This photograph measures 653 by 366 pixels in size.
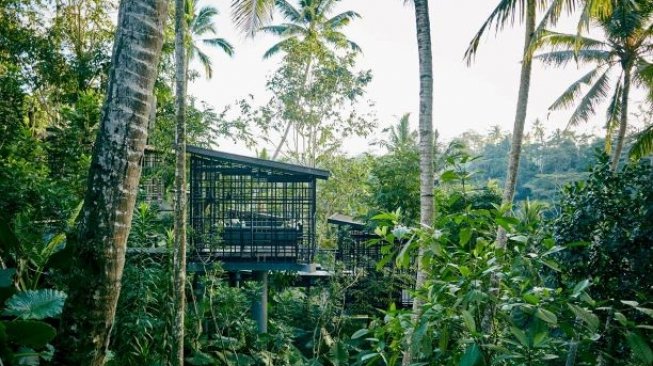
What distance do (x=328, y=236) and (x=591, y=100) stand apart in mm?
8876

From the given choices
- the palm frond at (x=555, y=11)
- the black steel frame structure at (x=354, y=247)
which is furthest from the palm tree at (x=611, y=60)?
the black steel frame structure at (x=354, y=247)

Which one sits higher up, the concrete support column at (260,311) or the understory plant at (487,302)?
the understory plant at (487,302)

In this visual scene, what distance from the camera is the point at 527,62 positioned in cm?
712

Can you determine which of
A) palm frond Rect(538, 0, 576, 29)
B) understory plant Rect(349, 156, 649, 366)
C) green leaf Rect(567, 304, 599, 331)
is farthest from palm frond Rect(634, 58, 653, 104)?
green leaf Rect(567, 304, 599, 331)

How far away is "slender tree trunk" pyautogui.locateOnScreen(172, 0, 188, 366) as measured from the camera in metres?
6.22

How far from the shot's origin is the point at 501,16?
721cm

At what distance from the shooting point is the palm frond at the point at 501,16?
7062 millimetres

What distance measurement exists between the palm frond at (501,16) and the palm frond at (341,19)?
10210mm

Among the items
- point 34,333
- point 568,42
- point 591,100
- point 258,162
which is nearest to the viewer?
point 34,333

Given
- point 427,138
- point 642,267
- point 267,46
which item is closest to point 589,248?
point 642,267

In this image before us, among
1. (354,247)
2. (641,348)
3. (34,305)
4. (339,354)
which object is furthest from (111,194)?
(354,247)

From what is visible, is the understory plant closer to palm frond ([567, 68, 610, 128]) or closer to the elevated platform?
the elevated platform

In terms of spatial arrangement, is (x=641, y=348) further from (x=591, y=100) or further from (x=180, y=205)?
(x=591, y=100)

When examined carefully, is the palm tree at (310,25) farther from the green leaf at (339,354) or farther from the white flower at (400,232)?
the white flower at (400,232)
